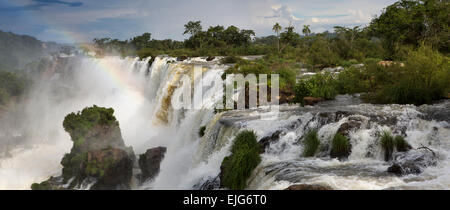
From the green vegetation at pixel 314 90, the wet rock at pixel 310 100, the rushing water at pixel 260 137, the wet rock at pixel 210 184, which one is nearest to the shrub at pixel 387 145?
the rushing water at pixel 260 137

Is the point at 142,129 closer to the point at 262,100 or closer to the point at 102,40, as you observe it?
the point at 262,100

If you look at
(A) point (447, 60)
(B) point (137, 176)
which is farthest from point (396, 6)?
(B) point (137, 176)

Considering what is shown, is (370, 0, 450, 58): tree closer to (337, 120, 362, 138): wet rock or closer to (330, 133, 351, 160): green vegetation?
(337, 120, 362, 138): wet rock

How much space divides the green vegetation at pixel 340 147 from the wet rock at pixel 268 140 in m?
1.57

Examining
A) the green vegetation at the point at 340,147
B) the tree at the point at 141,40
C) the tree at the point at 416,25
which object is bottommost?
the green vegetation at the point at 340,147

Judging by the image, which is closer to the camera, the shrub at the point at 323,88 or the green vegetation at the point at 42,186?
the shrub at the point at 323,88

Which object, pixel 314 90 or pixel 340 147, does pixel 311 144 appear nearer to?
pixel 340 147

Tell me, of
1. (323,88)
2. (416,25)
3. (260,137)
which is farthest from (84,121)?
(416,25)

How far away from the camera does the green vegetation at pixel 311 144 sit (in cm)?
770

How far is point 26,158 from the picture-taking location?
24.2 metres

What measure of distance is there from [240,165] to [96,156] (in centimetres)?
972

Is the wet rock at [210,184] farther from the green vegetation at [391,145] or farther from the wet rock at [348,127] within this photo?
the green vegetation at [391,145]

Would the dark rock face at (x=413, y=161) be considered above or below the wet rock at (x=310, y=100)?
below
